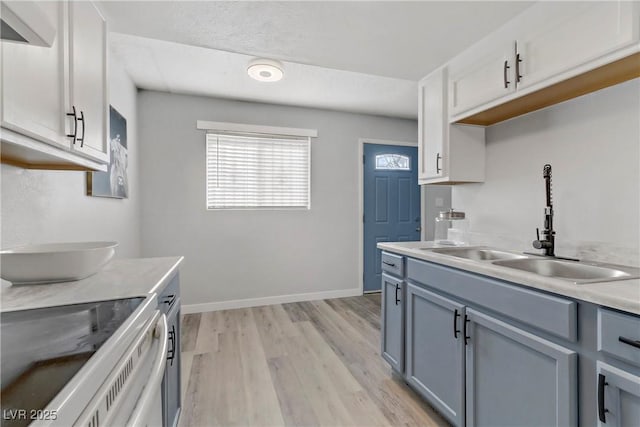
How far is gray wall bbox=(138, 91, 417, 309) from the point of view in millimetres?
3295

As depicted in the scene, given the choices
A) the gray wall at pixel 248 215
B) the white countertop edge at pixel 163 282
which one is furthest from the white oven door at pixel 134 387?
the gray wall at pixel 248 215

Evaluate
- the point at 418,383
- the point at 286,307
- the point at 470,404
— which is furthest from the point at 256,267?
the point at 470,404

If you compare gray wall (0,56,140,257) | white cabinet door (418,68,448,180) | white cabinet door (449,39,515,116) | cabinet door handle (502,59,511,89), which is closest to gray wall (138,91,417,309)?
gray wall (0,56,140,257)

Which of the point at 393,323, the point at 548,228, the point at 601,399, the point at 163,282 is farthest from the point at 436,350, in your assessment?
the point at 163,282

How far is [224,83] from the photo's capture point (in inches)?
121

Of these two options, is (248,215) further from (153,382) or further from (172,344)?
(153,382)

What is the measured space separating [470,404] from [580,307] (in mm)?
746

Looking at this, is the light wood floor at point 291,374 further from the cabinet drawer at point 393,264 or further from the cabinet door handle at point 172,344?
the cabinet drawer at point 393,264

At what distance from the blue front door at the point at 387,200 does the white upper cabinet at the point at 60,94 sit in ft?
10.5

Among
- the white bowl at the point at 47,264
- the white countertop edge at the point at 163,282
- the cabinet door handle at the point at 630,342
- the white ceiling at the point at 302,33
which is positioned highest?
the white ceiling at the point at 302,33

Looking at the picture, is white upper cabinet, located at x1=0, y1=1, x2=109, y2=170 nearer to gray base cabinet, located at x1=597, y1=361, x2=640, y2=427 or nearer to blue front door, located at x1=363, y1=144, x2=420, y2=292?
gray base cabinet, located at x1=597, y1=361, x2=640, y2=427

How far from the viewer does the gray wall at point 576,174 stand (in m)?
1.35

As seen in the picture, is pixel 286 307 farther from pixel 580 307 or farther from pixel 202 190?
pixel 580 307

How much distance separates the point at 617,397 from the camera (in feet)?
2.85
